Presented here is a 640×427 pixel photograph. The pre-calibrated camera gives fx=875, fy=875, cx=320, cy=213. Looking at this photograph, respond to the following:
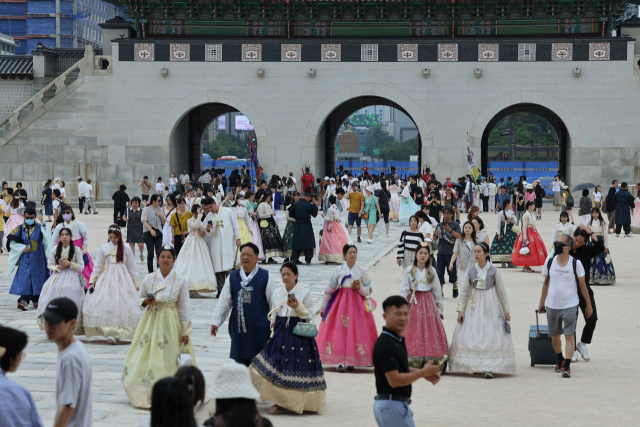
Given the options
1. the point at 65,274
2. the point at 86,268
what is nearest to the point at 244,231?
the point at 86,268

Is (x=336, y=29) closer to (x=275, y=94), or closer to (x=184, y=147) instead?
(x=275, y=94)

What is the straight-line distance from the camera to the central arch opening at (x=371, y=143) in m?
34.6

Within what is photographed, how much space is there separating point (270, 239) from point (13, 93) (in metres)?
23.4

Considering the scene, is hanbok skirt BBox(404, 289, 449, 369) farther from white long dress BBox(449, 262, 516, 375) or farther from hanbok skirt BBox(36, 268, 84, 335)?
hanbok skirt BBox(36, 268, 84, 335)

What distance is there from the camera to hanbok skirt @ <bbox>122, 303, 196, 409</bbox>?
24.4 ft

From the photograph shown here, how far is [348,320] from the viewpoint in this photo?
29.5ft

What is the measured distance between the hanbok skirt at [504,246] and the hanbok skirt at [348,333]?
854cm

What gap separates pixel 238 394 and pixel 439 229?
31.8 feet

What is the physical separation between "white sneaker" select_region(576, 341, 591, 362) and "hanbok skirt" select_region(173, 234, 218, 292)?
19.1 ft

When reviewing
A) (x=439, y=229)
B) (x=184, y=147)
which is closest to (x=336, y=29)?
(x=184, y=147)

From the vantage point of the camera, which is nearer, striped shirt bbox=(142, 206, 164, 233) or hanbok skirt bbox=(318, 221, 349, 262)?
striped shirt bbox=(142, 206, 164, 233)

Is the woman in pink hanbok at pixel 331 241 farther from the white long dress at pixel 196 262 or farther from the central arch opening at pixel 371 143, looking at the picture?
the central arch opening at pixel 371 143

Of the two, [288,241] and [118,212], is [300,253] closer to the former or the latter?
[288,241]

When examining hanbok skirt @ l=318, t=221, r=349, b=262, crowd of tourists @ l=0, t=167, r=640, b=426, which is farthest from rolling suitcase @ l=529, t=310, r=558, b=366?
hanbok skirt @ l=318, t=221, r=349, b=262
